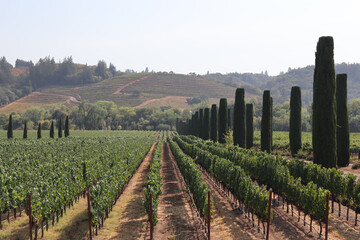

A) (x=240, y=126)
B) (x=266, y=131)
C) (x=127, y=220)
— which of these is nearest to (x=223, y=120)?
(x=240, y=126)

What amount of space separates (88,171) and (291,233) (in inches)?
478

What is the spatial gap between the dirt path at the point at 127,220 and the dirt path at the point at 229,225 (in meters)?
2.82

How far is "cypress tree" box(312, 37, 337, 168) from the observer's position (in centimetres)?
2030

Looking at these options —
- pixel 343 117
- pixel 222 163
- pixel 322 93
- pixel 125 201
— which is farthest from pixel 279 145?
pixel 125 201

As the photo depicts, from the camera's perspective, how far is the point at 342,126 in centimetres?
2662

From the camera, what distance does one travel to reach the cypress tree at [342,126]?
26.1 metres

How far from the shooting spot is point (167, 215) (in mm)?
14219

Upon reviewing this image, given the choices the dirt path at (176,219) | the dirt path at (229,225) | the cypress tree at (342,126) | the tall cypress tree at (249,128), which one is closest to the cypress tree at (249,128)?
the tall cypress tree at (249,128)

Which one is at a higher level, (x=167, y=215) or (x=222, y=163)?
(x=222, y=163)

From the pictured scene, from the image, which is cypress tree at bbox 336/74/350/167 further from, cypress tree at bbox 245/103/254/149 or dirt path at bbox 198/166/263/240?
cypress tree at bbox 245/103/254/149

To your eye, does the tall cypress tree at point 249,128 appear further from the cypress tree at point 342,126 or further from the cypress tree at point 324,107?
the cypress tree at point 324,107

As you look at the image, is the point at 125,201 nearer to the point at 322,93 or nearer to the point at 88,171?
the point at 88,171

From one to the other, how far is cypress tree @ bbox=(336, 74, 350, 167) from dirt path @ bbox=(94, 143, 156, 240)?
17.9m

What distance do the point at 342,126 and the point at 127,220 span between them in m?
21.5
